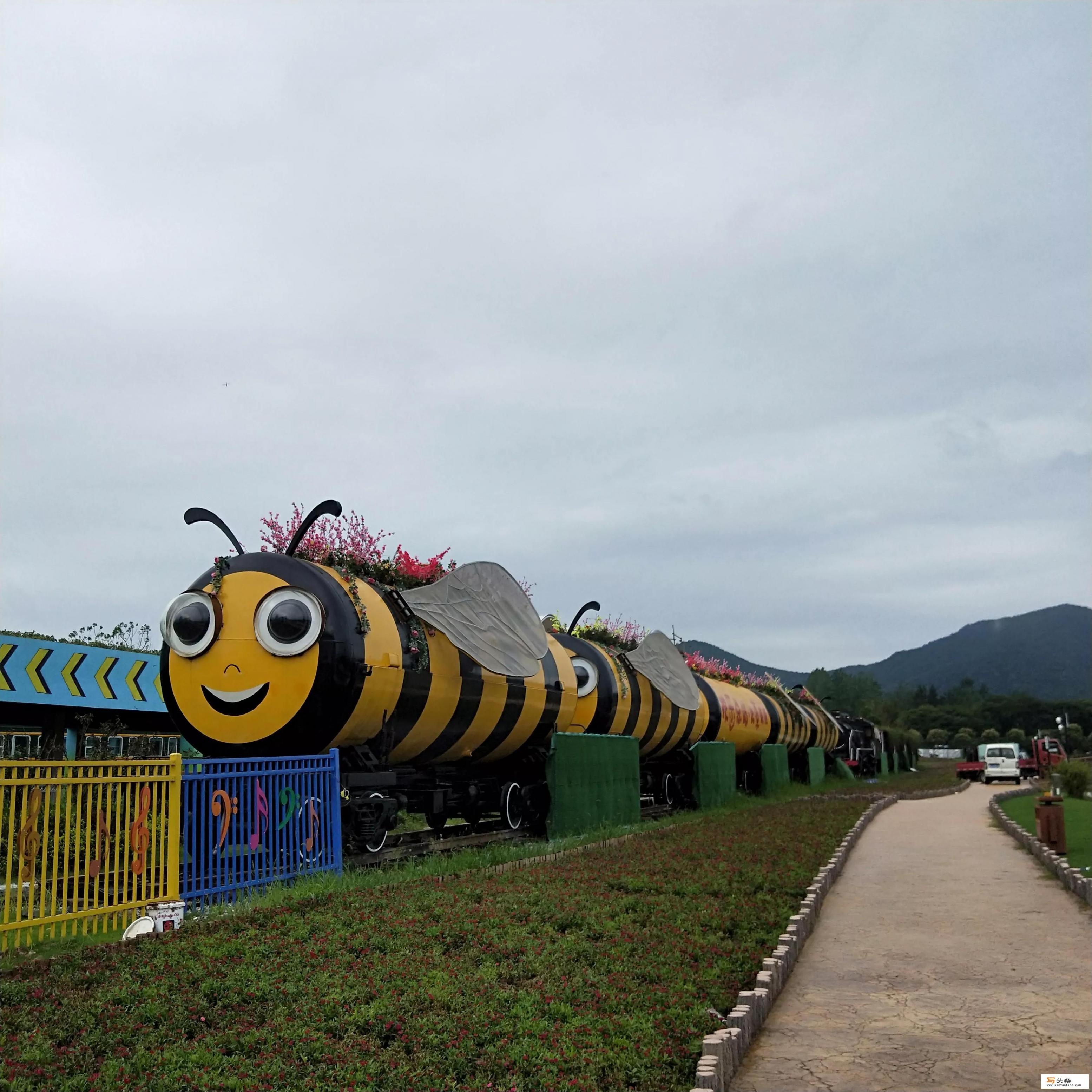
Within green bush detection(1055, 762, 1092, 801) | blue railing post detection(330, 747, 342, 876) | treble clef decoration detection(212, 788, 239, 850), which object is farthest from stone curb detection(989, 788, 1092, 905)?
treble clef decoration detection(212, 788, 239, 850)

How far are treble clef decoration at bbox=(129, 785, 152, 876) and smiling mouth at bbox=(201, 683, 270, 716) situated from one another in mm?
2179

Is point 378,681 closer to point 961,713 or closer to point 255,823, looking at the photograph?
point 255,823

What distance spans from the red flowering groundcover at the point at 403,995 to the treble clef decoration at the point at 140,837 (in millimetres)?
644

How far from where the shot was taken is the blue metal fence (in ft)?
25.8

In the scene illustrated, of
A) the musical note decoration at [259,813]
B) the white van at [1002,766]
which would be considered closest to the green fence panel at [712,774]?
the musical note decoration at [259,813]

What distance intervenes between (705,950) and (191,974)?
3.28m

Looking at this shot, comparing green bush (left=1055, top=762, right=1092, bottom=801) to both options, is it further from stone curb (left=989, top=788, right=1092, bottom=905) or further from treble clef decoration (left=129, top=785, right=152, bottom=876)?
treble clef decoration (left=129, top=785, right=152, bottom=876)

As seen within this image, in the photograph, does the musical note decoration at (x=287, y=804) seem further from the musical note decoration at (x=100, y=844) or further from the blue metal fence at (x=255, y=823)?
the musical note decoration at (x=100, y=844)

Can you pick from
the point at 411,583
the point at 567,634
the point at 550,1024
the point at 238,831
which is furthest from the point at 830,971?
the point at 567,634

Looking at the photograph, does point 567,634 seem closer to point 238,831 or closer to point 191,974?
point 238,831

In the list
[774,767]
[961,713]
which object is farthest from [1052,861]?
[961,713]

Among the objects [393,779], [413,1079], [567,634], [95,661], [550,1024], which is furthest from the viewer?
[95,661]

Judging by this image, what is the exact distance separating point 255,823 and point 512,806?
5.30 metres

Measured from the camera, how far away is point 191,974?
18.1 ft
